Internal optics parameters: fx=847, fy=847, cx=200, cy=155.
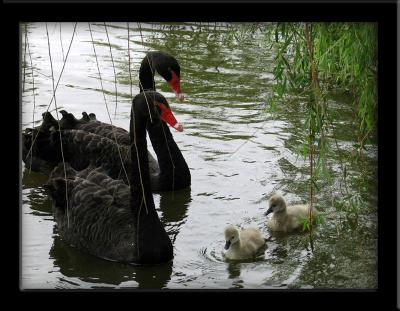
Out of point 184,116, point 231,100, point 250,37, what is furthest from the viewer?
point 250,37

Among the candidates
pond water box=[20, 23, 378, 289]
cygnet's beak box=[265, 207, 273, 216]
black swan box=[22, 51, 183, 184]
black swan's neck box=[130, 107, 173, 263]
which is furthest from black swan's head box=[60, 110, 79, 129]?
cygnet's beak box=[265, 207, 273, 216]

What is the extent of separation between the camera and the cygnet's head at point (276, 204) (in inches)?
196

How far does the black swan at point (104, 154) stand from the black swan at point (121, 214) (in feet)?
2.14

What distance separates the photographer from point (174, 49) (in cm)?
845

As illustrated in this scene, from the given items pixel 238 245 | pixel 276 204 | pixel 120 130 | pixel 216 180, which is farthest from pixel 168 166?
pixel 238 245

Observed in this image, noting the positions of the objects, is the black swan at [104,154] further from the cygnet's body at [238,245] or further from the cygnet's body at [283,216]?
the cygnet's body at [238,245]

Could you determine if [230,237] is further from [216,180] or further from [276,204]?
[216,180]

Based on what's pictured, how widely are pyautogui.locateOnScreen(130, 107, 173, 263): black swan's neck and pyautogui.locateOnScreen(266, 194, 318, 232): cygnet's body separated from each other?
72 centimetres

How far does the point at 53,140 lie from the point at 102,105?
53.9 inches

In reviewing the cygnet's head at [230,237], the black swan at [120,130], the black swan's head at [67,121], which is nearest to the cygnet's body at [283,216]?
the cygnet's head at [230,237]

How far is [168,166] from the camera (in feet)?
18.5

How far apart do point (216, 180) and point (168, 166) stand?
0.36 meters
